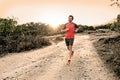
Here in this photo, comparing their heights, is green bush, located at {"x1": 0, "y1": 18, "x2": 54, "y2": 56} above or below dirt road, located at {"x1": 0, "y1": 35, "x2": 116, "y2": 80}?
above

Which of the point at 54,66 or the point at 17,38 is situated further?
the point at 17,38

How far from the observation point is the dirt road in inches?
633

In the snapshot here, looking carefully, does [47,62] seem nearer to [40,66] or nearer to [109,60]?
[40,66]

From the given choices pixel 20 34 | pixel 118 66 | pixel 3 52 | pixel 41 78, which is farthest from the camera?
pixel 20 34

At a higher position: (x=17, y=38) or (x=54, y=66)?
(x=17, y=38)

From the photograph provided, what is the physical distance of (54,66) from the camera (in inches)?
716

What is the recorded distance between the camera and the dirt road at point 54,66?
1608cm

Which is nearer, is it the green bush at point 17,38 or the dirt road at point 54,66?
the dirt road at point 54,66

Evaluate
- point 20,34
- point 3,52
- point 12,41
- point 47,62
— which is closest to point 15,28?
point 20,34

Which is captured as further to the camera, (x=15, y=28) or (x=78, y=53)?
(x=15, y=28)

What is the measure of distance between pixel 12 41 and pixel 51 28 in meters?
18.7

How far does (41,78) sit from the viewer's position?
15617 millimetres

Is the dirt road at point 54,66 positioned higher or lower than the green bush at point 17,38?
lower

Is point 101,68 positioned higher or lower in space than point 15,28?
lower
